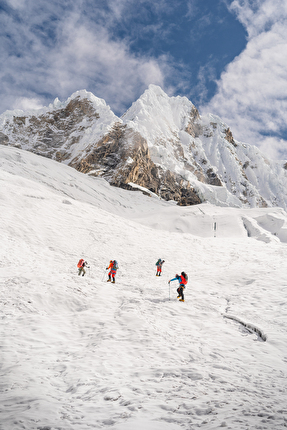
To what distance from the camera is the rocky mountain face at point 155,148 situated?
9088 centimetres

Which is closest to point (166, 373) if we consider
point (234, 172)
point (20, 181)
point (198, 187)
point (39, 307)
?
point (39, 307)

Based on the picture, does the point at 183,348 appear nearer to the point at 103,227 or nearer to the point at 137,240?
the point at 137,240

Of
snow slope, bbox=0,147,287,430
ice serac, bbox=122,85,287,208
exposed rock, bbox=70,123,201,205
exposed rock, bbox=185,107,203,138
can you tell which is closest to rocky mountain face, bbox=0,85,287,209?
exposed rock, bbox=70,123,201,205

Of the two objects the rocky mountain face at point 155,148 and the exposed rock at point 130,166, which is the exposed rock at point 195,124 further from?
the exposed rock at point 130,166

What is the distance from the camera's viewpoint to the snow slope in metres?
3.27

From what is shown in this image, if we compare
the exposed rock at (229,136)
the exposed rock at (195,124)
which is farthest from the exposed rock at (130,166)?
the exposed rock at (229,136)

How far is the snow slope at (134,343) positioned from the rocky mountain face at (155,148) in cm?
6661

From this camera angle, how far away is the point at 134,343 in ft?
17.8

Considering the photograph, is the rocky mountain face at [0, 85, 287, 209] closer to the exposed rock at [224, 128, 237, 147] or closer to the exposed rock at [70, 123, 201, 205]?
the exposed rock at [70, 123, 201, 205]

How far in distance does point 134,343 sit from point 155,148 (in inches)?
4234

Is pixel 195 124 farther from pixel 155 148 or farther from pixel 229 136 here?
pixel 155 148

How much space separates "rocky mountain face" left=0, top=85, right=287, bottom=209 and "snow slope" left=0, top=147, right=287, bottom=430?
66.6 metres

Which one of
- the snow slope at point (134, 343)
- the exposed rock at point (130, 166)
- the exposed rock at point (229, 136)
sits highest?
the exposed rock at point (229, 136)

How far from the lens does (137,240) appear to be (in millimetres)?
19938
